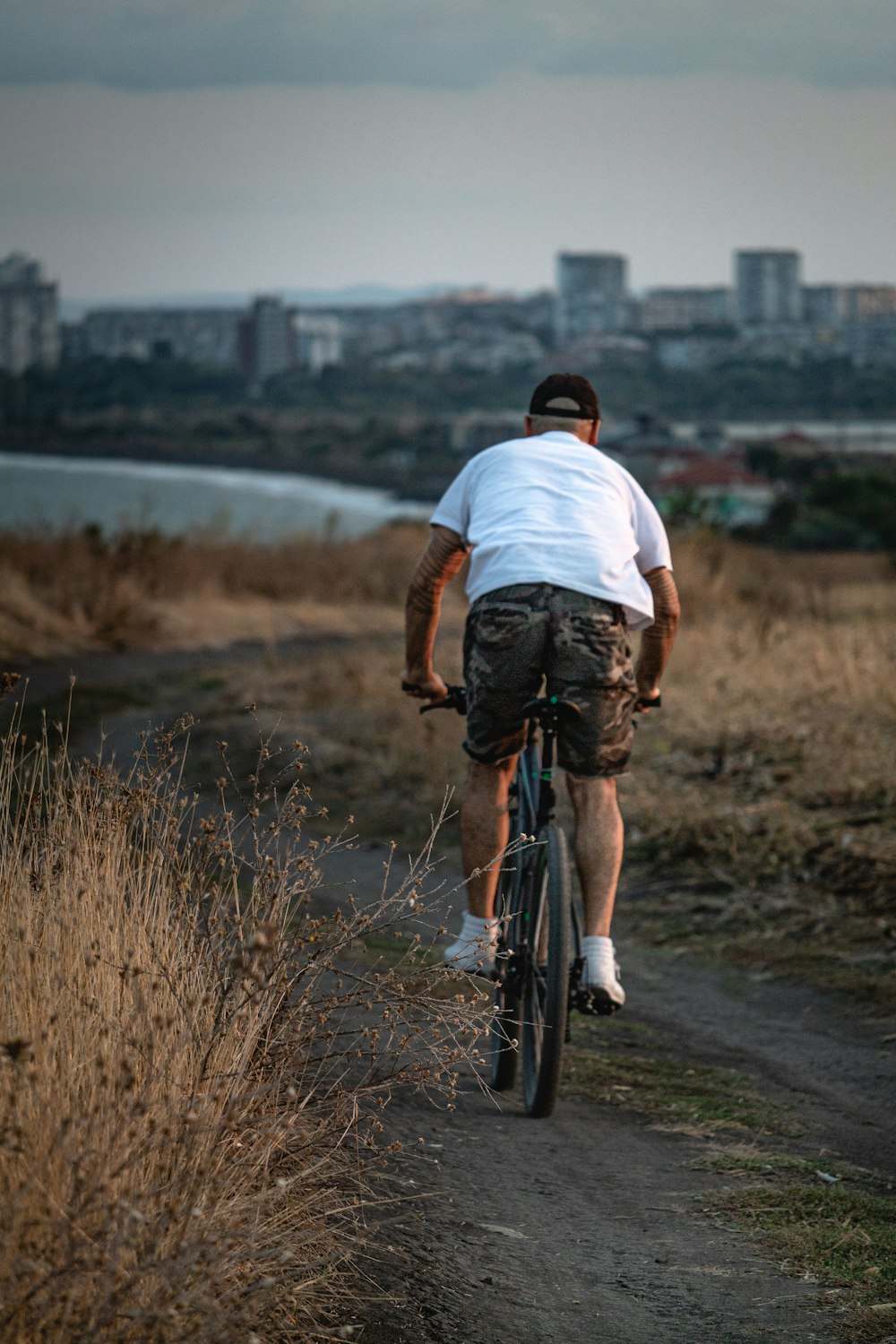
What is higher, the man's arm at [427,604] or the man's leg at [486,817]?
the man's arm at [427,604]

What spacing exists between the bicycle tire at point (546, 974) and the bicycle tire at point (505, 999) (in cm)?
4

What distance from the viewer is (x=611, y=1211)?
341cm

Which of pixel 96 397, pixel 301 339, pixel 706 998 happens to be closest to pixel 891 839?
pixel 706 998

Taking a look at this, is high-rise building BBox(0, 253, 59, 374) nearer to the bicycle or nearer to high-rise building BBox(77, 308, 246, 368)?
high-rise building BBox(77, 308, 246, 368)

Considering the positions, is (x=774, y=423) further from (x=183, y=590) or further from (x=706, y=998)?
(x=706, y=998)

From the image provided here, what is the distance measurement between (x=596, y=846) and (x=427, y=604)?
0.79m

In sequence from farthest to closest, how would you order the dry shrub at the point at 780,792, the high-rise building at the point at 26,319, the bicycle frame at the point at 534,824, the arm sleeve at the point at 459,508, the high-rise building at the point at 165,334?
the high-rise building at the point at 165,334
the high-rise building at the point at 26,319
the dry shrub at the point at 780,792
the arm sleeve at the point at 459,508
the bicycle frame at the point at 534,824

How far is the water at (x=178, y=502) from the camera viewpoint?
80.0 ft

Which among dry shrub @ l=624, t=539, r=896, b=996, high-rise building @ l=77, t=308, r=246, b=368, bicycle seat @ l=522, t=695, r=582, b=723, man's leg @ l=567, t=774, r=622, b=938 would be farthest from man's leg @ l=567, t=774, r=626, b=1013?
high-rise building @ l=77, t=308, r=246, b=368

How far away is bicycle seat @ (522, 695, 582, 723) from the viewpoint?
385 centimetres

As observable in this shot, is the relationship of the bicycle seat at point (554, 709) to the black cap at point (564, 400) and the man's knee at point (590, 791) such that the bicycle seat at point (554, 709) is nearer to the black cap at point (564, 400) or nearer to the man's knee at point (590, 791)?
the man's knee at point (590, 791)

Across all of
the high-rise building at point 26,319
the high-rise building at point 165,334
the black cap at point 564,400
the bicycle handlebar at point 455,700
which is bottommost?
the bicycle handlebar at point 455,700

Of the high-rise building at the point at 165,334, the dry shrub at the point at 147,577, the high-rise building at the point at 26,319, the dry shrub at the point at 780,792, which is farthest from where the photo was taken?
the high-rise building at the point at 165,334

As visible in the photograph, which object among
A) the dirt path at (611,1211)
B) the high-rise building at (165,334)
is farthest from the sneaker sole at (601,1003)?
the high-rise building at (165,334)
